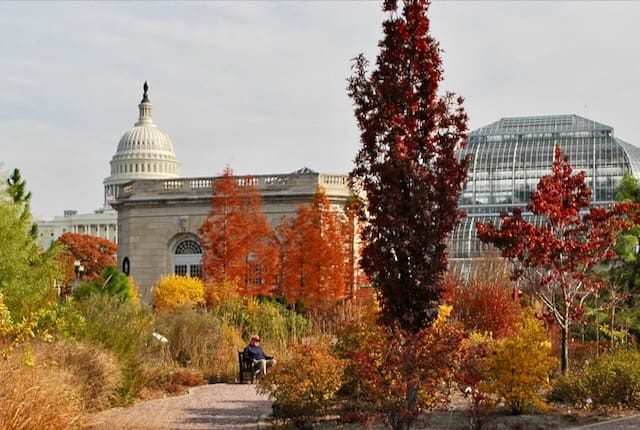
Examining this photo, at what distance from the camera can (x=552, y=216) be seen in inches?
653

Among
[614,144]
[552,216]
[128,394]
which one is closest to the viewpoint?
[128,394]

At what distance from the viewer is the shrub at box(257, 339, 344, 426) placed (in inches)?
523

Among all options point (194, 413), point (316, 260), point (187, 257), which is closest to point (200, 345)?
point (194, 413)

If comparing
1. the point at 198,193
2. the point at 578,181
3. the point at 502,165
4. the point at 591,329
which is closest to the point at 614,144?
the point at 502,165

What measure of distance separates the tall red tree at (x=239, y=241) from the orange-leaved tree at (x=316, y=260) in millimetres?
926

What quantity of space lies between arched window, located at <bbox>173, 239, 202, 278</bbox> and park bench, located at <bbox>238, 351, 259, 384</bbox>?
29031 millimetres

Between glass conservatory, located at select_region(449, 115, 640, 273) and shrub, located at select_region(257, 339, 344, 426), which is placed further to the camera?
glass conservatory, located at select_region(449, 115, 640, 273)

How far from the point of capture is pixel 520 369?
13273 mm

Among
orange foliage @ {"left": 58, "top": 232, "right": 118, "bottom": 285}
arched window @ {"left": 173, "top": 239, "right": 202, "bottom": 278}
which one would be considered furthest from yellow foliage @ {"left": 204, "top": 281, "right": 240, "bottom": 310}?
orange foliage @ {"left": 58, "top": 232, "right": 118, "bottom": 285}

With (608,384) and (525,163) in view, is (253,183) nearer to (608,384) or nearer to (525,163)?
(525,163)

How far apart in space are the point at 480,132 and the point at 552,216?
137ft

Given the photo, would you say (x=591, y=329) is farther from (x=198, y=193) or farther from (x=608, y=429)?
(x=198, y=193)

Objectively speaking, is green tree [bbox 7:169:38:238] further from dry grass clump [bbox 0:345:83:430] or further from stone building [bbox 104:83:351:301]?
stone building [bbox 104:83:351:301]

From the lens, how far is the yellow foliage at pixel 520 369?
13.3 metres
